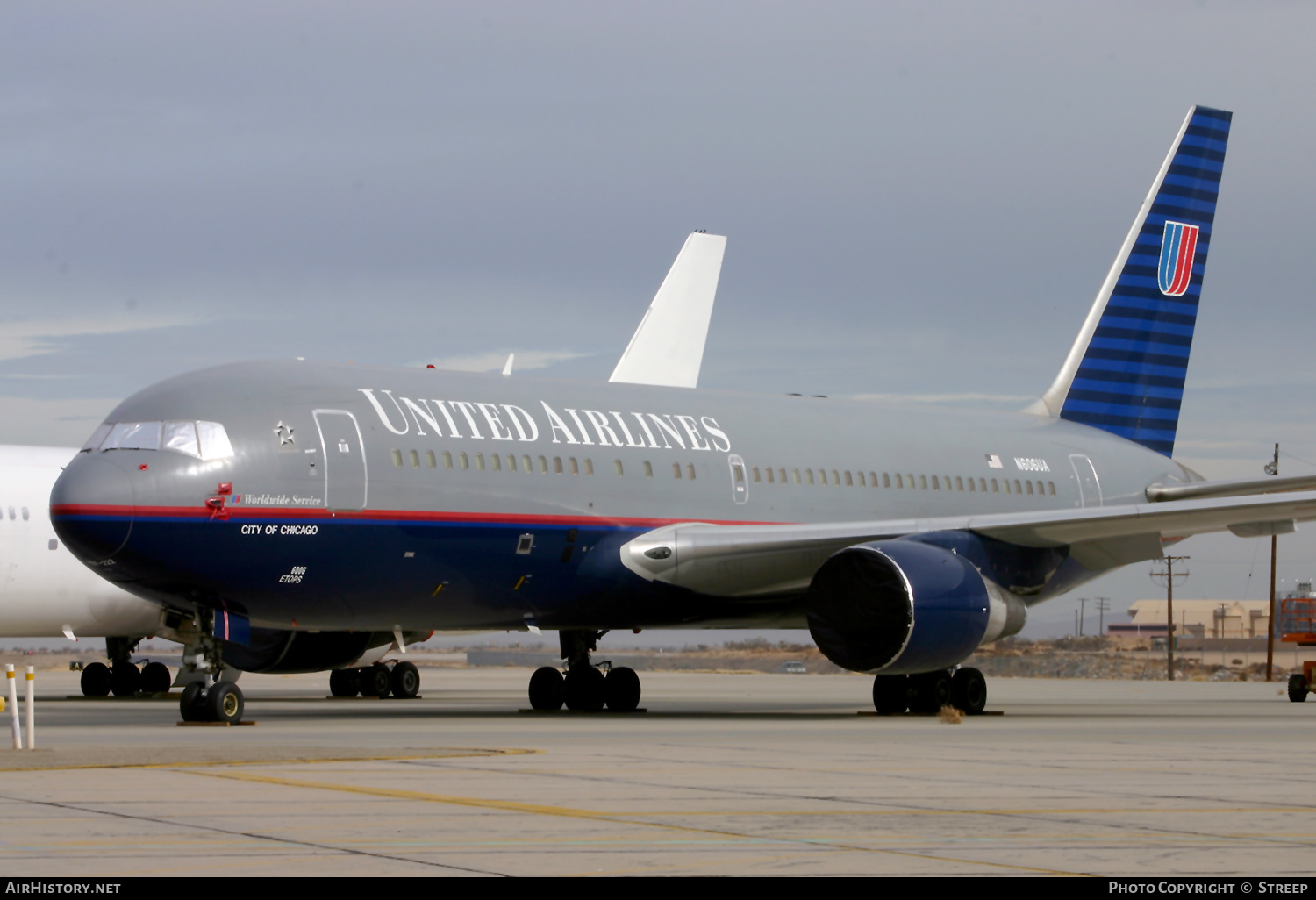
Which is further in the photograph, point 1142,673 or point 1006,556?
point 1142,673

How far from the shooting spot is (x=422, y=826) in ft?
29.9

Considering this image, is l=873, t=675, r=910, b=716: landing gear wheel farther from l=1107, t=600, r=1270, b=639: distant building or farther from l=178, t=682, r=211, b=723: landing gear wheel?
l=1107, t=600, r=1270, b=639: distant building

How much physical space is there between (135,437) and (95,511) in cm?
110

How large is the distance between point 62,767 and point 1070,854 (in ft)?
25.6

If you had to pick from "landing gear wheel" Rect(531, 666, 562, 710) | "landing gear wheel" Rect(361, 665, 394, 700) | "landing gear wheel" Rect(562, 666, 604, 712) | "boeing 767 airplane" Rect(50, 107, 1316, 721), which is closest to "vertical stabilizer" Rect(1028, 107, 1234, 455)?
"boeing 767 airplane" Rect(50, 107, 1316, 721)

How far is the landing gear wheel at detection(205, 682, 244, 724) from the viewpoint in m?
18.4

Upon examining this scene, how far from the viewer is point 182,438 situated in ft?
60.6

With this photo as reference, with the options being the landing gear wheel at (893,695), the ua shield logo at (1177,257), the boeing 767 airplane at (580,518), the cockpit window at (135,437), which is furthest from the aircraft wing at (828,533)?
the ua shield logo at (1177,257)

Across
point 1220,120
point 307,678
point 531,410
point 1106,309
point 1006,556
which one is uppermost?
point 1220,120

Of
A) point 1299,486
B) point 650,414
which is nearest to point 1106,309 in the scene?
point 1299,486

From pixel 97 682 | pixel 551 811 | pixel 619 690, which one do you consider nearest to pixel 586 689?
pixel 619 690

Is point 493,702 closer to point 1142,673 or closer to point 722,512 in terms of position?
point 722,512

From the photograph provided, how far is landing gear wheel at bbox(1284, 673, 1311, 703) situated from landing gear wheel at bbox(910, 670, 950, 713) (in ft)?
39.9

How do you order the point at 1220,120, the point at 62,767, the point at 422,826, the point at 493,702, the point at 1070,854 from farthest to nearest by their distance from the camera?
the point at 1220,120 < the point at 493,702 < the point at 62,767 < the point at 422,826 < the point at 1070,854
